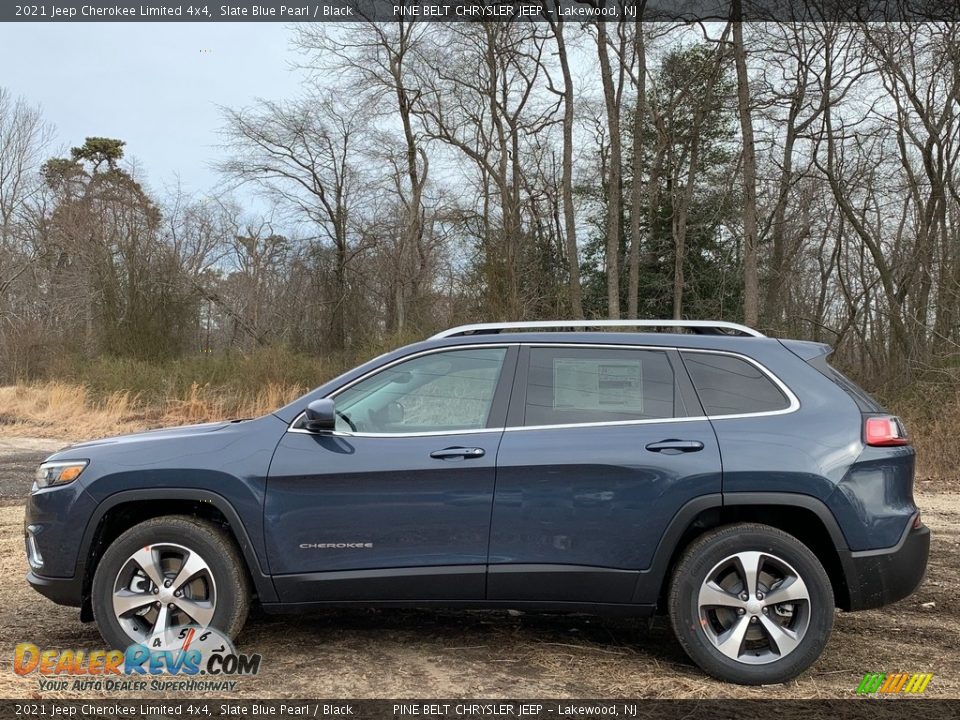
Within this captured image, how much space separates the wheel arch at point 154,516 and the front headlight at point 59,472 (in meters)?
0.24

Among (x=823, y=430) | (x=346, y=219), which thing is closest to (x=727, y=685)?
(x=823, y=430)

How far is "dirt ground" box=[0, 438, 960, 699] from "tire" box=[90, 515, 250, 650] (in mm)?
390

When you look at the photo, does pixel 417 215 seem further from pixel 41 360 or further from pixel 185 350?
pixel 41 360

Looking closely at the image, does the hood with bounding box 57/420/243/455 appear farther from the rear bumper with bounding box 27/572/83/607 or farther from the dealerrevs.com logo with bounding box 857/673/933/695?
the dealerrevs.com logo with bounding box 857/673/933/695

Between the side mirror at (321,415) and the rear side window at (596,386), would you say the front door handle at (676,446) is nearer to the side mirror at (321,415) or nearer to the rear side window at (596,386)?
the rear side window at (596,386)

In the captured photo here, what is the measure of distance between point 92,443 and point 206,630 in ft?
4.01

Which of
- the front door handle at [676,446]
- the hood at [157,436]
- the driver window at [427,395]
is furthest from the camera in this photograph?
the hood at [157,436]

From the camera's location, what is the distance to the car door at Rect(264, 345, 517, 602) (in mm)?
3904

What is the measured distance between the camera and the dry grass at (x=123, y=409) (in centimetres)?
1808

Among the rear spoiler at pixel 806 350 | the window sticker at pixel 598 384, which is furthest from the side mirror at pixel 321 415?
the rear spoiler at pixel 806 350

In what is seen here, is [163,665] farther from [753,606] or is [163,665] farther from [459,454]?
[753,606]

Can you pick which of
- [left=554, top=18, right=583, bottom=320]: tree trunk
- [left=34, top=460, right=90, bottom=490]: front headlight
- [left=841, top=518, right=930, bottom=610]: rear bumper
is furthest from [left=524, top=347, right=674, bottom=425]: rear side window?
[left=554, top=18, right=583, bottom=320]: tree trunk

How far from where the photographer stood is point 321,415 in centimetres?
395

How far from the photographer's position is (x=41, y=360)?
2580cm
